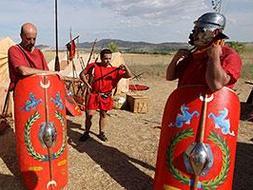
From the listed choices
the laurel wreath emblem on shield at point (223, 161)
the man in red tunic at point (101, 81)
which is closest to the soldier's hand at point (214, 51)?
the laurel wreath emblem on shield at point (223, 161)

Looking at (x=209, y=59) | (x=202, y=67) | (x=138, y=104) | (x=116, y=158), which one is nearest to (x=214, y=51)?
(x=209, y=59)

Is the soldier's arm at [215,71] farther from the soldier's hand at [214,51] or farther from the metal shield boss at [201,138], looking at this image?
the metal shield boss at [201,138]

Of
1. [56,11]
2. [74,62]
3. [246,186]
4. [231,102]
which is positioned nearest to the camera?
[231,102]

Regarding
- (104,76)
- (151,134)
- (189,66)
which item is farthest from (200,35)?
(151,134)

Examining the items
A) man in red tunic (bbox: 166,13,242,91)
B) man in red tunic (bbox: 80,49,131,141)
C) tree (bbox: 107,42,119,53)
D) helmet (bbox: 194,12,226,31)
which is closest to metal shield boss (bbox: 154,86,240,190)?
man in red tunic (bbox: 166,13,242,91)

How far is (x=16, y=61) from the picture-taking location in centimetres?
434

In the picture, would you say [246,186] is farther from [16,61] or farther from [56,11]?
[56,11]

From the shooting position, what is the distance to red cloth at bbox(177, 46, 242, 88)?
298 cm

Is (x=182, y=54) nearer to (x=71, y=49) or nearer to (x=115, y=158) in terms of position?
(x=115, y=158)

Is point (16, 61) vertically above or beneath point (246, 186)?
above

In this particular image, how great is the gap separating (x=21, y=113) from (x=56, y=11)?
4.74m

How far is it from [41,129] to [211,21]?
223 centimetres

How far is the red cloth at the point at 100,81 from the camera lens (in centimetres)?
623

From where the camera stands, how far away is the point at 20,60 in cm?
437
